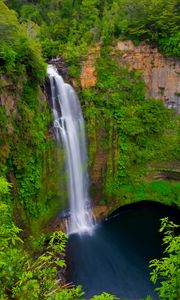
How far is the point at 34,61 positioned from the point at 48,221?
7.47 meters

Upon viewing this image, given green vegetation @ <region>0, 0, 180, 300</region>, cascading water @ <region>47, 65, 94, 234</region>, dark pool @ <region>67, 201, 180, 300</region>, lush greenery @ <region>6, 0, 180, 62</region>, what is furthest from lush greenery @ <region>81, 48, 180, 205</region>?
lush greenery @ <region>6, 0, 180, 62</region>

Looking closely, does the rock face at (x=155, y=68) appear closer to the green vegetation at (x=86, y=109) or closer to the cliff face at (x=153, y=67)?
the cliff face at (x=153, y=67)

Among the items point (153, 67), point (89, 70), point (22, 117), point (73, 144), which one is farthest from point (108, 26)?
point (22, 117)

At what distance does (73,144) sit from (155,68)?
276 inches

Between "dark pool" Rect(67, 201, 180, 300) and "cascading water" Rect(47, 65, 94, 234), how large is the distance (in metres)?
0.94

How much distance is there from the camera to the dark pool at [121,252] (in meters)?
12.5

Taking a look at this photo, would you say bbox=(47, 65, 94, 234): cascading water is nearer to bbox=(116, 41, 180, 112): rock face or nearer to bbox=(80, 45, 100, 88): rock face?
bbox=(80, 45, 100, 88): rock face

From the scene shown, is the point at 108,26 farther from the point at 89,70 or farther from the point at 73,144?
the point at 73,144

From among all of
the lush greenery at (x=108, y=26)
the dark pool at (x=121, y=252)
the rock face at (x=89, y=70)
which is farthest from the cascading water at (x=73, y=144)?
the lush greenery at (x=108, y=26)

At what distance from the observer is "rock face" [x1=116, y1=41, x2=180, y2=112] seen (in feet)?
57.1

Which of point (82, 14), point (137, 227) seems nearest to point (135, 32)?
point (82, 14)

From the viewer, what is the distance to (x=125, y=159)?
664 inches

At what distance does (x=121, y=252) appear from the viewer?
47.6 ft

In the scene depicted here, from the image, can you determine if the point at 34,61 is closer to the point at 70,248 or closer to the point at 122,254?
the point at 70,248
